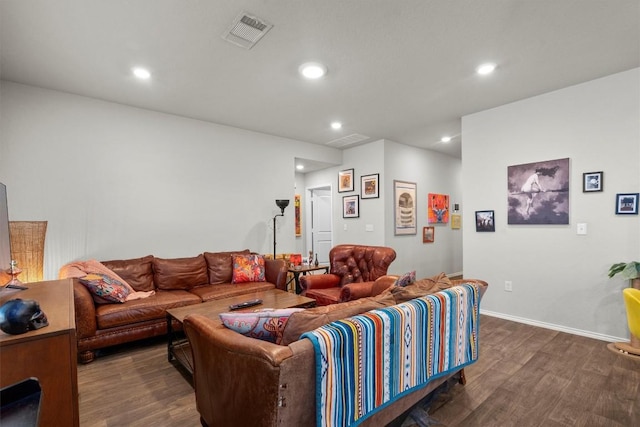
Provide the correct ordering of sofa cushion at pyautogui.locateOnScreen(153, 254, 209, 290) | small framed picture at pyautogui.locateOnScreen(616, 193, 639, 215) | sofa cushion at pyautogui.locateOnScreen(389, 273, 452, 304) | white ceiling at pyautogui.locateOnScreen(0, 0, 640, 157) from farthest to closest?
sofa cushion at pyautogui.locateOnScreen(153, 254, 209, 290)
small framed picture at pyautogui.locateOnScreen(616, 193, 639, 215)
white ceiling at pyautogui.locateOnScreen(0, 0, 640, 157)
sofa cushion at pyautogui.locateOnScreen(389, 273, 452, 304)

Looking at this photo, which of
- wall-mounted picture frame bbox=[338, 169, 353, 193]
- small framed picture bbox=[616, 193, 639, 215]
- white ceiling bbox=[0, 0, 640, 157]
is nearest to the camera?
white ceiling bbox=[0, 0, 640, 157]

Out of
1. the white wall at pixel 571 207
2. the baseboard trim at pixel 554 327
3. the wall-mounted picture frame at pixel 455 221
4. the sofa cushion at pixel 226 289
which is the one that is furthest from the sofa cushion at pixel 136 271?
the wall-mounted picture frame at pixel 455 221

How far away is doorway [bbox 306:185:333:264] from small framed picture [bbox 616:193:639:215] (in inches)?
180

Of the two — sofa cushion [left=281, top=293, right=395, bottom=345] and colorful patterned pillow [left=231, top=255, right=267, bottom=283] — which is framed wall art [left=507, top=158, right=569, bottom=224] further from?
colorful patterned pillow [left=231, top=255, right=267, bottom=283]

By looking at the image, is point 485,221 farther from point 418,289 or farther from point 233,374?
point 233,374

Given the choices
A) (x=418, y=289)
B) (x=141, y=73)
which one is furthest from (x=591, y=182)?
(x=141, y=73)

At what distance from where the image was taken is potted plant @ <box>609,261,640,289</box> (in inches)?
105

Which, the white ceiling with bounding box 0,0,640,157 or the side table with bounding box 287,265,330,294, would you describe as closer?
the white ceiling with bounding box 0,0,640,157

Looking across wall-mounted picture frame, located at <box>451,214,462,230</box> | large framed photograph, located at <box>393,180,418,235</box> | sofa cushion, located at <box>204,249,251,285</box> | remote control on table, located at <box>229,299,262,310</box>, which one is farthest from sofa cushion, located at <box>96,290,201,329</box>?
wall-mounted picture frame, located at <box>451,214,462,230</box>

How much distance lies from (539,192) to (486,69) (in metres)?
1.60

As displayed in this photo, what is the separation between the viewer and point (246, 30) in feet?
7.20

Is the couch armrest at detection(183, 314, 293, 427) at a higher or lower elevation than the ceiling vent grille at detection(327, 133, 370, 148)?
lower

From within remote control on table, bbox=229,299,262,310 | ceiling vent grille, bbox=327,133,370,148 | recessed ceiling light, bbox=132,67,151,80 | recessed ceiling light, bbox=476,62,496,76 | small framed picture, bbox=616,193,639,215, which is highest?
recessed ceiling light, bbox=132,67,151,80

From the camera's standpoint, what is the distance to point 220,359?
52.2 inches
